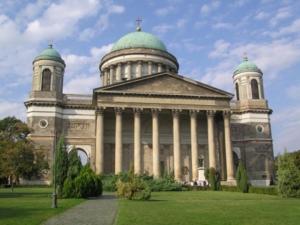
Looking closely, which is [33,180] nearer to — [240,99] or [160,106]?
[160,106]

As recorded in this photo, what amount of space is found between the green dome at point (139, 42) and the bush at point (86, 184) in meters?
38.1

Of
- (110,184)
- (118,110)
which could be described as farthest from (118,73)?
(110,184)

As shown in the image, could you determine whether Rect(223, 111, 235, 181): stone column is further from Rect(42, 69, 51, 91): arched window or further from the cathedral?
Rect(42, 69, 51, 91): arched window

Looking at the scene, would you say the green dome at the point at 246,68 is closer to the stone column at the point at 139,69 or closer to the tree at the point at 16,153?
the stone column at the point at 139,69

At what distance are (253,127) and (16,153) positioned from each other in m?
35.3

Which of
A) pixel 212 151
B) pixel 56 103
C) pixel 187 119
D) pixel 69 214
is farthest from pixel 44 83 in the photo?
pixel 69 214

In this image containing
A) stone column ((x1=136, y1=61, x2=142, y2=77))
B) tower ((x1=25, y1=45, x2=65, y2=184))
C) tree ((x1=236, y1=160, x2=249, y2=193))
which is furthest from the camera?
stone column ((x1=136, y1=61, x2=142, y2=77))

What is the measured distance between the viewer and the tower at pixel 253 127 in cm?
5284

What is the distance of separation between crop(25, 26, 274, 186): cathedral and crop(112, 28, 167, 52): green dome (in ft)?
6.70

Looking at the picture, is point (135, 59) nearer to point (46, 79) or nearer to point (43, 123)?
point (46, 79)

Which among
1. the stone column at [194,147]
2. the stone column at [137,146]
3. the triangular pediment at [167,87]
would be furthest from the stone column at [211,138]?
the stone column at [137,146]

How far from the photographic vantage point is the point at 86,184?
2547 centimetres

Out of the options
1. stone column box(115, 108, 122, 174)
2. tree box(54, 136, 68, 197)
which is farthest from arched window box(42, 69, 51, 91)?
tree box(54, 136, 68, 197)

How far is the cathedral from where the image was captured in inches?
1763
